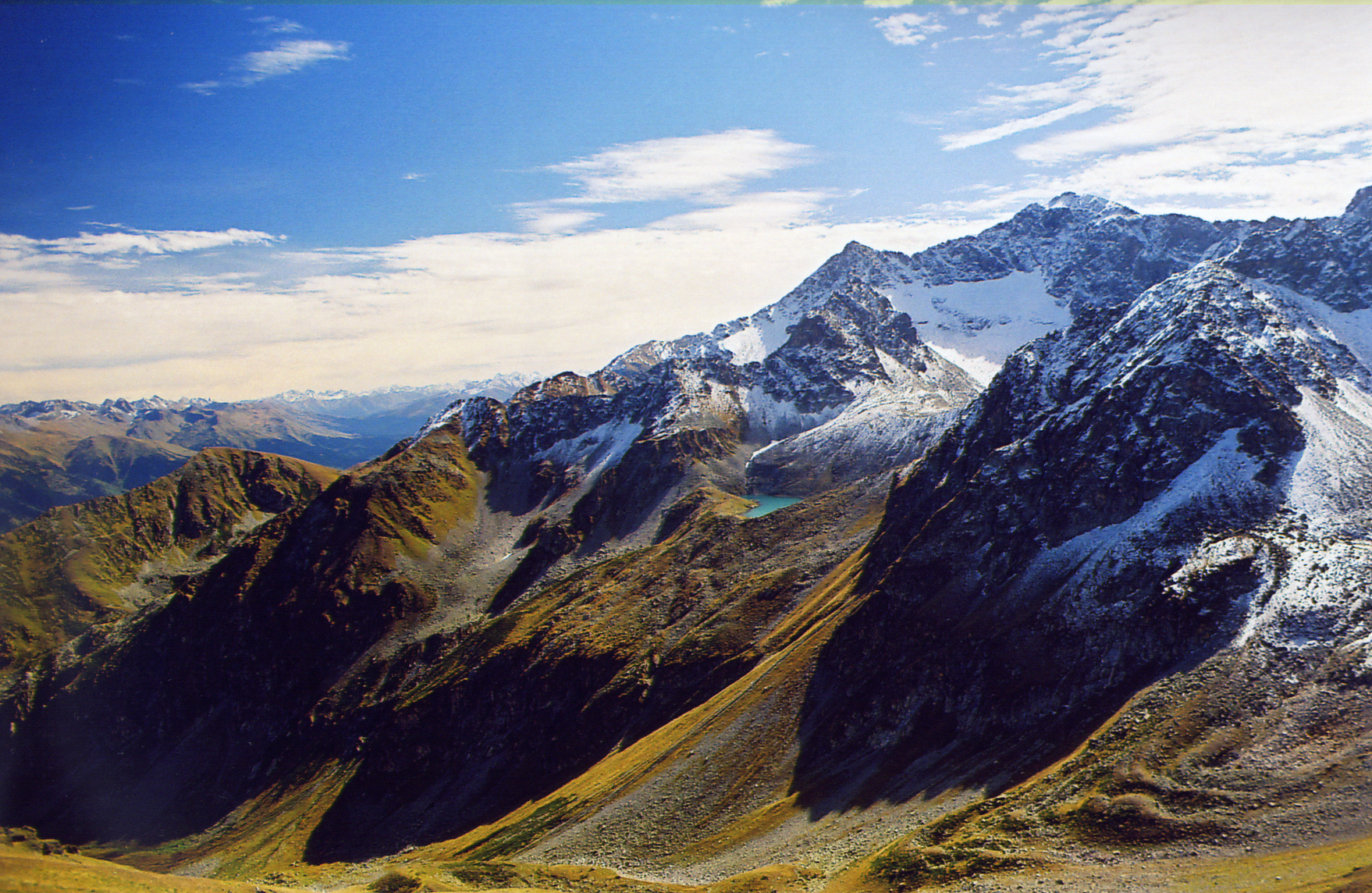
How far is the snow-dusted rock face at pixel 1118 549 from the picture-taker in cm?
8119

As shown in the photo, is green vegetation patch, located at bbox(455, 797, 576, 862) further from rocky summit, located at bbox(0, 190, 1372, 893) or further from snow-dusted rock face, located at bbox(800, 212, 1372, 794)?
snow-dusted rock face, located at bbox(800, 212, 1372, 794)

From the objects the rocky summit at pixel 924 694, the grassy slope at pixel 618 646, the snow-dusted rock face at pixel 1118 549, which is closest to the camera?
the rocky summit at pixel 924 694

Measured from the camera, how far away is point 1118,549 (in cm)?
9662

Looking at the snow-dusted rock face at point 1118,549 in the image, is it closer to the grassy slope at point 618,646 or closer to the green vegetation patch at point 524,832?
the grassy slope at point 618,646

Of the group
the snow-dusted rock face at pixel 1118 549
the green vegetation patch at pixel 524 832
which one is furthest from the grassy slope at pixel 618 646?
the snow-dusted rock face at pixel 1118 549

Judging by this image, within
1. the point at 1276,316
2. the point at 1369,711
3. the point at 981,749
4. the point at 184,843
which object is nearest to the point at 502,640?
the point at 184,843

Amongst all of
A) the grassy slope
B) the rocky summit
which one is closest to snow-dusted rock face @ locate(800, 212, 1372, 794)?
the rocky summit

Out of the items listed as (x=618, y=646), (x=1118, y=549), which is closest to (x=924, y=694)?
(x=1118, y=549)

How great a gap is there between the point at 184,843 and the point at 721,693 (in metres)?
125

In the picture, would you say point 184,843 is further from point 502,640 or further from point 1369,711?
point 1369,711

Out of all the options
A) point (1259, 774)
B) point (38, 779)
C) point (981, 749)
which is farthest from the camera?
point (38, 779)

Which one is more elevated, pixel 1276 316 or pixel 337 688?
pixel 1276 316

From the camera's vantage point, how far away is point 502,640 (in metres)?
161

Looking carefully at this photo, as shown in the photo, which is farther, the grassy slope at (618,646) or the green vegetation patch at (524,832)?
the grassy slope at (618,646)
